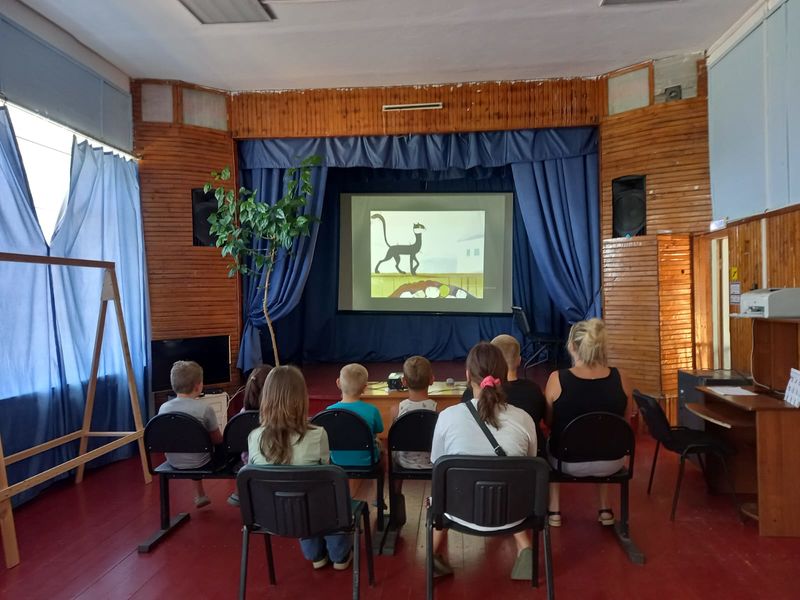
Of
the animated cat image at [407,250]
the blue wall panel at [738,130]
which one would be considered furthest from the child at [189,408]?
the blue wall panel at [738,130]

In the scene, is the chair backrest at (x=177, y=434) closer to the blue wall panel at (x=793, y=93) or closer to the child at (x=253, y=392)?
Answer: the child at (x=253, y=392)

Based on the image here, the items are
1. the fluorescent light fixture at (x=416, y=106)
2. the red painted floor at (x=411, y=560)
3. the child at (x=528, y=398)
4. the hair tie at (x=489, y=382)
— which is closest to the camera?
the hair tie at (x=489, y=382)

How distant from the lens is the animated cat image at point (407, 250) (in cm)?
663

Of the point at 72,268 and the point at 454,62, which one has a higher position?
the point at 454,62

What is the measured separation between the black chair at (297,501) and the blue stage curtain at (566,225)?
4037mm

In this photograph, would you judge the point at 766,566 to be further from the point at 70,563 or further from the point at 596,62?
the point at 596,62

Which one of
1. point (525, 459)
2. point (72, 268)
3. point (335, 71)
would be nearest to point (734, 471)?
point (525, 459)

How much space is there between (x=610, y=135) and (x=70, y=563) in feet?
17.7

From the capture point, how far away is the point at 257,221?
4.98 meters

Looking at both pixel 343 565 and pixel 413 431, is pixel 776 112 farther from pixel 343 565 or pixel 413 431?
pixel 343 565

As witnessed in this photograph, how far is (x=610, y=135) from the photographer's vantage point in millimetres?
5023

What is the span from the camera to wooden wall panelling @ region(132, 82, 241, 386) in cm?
501

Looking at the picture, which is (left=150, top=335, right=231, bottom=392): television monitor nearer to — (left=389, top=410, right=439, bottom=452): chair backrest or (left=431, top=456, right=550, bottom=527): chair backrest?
(left=389, top=410, right=439, bottom=452): chair backrest

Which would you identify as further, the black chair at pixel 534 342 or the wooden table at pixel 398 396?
the black chair at pixel 534 342
